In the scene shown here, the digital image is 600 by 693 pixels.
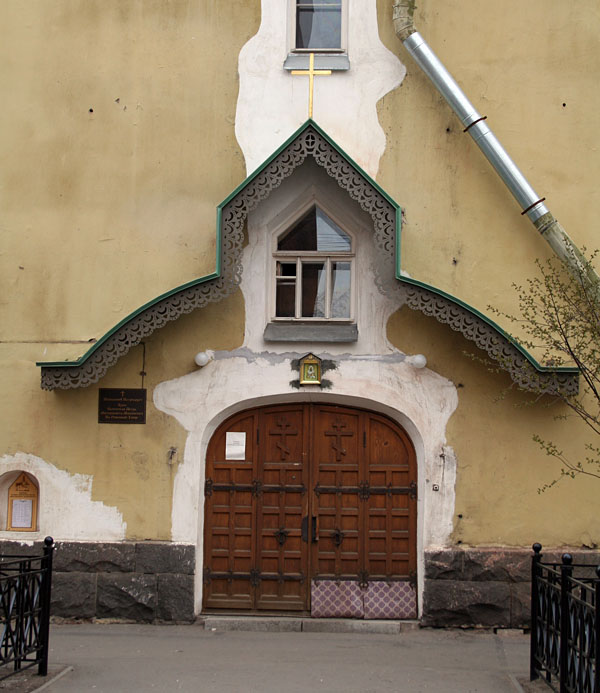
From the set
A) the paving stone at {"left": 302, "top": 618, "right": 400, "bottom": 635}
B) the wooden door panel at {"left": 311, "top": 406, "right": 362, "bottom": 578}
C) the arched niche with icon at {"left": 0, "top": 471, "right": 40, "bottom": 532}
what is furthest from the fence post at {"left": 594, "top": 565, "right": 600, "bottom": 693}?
the arched niche with icon at {"left": 0, "top": 471, "right": 40, "bottom": 532}

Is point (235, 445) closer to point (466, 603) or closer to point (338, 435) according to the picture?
point (338, 435)

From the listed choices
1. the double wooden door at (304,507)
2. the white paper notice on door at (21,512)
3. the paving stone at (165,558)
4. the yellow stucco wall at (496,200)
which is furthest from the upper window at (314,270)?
the white paper notice on door at (21,512)

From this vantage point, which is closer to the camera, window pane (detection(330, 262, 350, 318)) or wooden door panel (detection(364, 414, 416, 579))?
wooden door panel (detection(364, 414, 416, 579))

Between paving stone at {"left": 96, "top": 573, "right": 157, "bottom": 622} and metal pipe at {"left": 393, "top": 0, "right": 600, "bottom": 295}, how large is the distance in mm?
5776

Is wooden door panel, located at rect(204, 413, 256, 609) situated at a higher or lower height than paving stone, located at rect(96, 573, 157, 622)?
higher

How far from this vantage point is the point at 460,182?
10.1 meters

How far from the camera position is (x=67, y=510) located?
10055 millimetres

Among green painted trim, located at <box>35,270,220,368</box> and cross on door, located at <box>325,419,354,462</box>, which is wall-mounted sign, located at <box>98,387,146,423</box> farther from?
cross on door, located at <box>325,419,354,462</box>

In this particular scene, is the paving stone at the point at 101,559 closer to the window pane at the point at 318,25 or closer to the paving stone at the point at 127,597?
the paving stone at the point at 127,597

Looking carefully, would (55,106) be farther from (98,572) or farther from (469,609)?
(469,609)

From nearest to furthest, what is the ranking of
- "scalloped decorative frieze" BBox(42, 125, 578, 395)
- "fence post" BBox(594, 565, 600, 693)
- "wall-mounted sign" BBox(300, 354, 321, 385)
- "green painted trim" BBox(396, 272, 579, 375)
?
"fence post" BBox(594, 565, 600, 693)
"green painted trim" BBox(396, 272, 579, 375)
"scalloped decorative frieze" BBox(42, 125, 578, 395)
"wall-mounted sign" BBox(300, 354, 321, 385)

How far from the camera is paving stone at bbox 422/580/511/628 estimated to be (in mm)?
9680

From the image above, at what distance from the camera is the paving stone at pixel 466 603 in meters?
9.68

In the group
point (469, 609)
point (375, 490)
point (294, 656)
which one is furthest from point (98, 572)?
point (469, 609)
